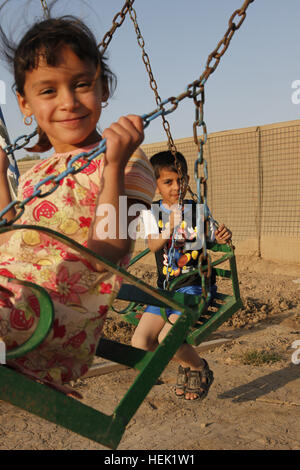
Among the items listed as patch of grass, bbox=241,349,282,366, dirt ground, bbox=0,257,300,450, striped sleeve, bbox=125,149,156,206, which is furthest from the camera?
patch of grass, bbox=241,349,282,366

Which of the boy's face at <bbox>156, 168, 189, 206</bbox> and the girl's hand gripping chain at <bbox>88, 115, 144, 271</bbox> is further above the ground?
the boy's face at <bbox>156, 168, 189, 206</bbox>

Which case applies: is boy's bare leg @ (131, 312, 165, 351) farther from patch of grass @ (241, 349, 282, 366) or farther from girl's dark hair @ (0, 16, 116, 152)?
girl's dark hair @ (0, 16, 116, 152)

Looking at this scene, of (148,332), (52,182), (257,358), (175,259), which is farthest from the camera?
(257,358)

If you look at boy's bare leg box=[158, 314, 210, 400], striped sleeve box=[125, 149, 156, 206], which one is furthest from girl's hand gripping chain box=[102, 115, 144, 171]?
boy's bare leg box=[158, 314, 210, 400]

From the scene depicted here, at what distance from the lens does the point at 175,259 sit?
11.7ft

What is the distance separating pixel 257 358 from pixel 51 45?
3323mm

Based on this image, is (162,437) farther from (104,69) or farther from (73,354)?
(104,69)

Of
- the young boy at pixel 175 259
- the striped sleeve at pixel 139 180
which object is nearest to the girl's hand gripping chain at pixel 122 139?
the striped sleeve at pixel 139 180

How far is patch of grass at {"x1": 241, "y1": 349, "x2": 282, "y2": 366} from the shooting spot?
426cm

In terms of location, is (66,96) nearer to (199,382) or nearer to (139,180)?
(139,180)

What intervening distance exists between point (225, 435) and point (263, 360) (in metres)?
1.46

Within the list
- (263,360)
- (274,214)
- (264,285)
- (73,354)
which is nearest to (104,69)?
(73,354)

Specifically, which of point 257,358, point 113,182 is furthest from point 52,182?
point 257,358

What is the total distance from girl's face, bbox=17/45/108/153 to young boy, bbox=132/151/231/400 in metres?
1.19
